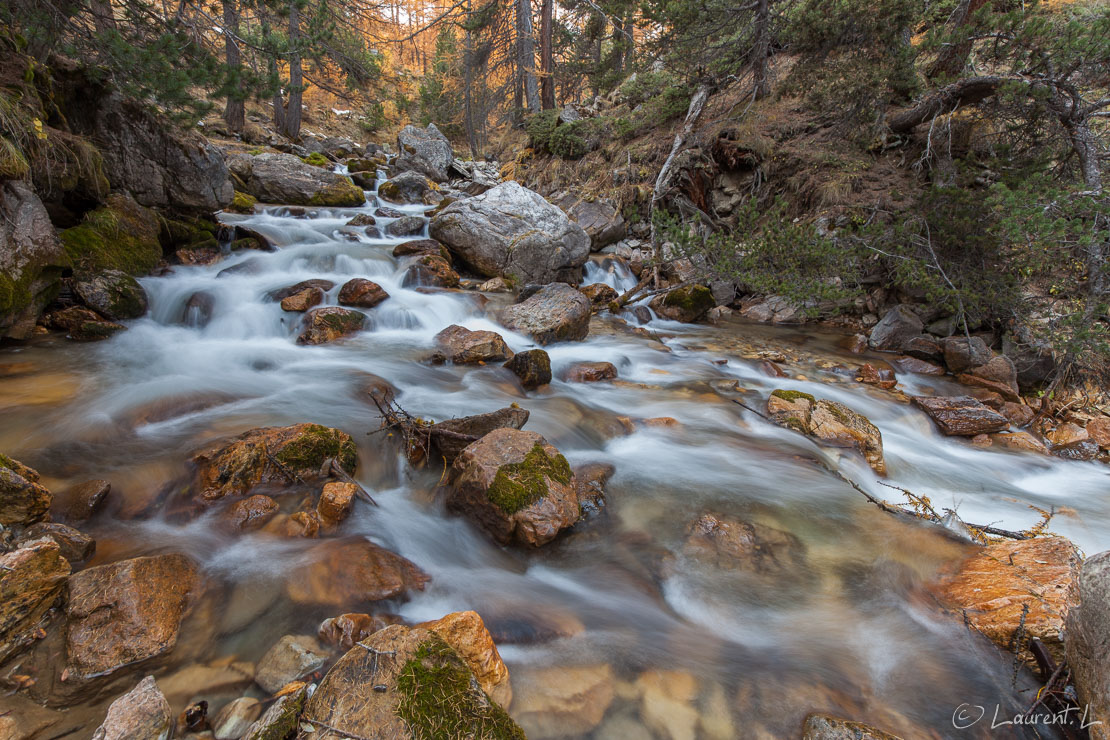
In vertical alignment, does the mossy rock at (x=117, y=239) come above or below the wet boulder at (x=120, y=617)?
above

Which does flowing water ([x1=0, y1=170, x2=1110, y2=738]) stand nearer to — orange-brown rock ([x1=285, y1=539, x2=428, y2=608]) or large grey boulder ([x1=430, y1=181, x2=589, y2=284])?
orange-brown rock ([x1=285, y1=539, x2=428, y2=608])

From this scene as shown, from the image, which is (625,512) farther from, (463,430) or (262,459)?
(262,459)

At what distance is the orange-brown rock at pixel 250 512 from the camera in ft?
9.42

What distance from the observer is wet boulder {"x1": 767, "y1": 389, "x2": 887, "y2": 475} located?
4.36m

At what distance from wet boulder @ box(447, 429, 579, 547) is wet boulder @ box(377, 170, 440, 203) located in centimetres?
1264

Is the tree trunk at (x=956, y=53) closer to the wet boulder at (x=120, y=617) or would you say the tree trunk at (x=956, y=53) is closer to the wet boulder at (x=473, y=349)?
the wet boulder at (x=473, y=349)

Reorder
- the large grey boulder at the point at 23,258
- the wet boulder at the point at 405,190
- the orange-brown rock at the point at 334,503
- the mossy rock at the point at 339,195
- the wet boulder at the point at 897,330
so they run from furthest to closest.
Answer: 1. the wet boulder at the point at 405,190
2. the mossy rock at the point at 339,195
3. the wet boulder at the point at 897,330
4. the large grey boulder at the point at 23,258
5. the orange-brown rock at the point at 334,503

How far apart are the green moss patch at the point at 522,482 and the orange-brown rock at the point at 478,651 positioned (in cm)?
89

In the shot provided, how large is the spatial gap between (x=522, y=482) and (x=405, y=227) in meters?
9.11

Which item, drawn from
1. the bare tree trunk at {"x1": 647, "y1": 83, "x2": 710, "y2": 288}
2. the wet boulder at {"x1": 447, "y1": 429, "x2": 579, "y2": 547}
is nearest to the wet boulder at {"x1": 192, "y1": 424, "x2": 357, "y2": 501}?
the wet boulder at {"x1": 447, "y1": 429, "x2": 579, "y2": 547}

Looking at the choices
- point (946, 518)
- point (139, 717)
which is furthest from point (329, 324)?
point (946, 518)

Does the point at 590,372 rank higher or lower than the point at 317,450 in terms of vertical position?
lower

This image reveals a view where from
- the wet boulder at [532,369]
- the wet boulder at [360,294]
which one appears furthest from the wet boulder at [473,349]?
the wet boulder at [360,294]

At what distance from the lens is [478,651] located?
205cm
